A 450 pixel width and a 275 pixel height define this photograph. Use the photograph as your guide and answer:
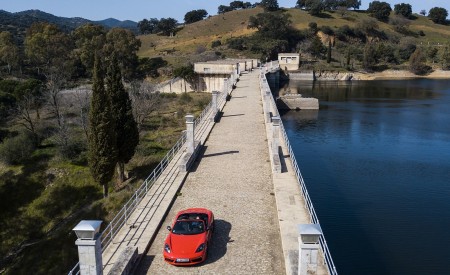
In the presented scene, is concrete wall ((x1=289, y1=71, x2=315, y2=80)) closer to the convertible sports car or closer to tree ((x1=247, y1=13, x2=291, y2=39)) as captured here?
tree ((x1=247, y1=13, x2=291, y2=39))

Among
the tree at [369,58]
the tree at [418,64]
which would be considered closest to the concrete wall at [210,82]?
the tree at [369,58]

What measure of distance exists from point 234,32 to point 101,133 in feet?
344

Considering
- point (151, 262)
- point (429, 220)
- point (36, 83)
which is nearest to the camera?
point (151, 262)

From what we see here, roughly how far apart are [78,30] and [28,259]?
233 ft

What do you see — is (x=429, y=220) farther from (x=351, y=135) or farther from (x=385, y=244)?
(x=351, y=135)

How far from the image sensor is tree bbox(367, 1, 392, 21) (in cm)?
14171

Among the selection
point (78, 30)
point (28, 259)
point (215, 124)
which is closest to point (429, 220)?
point (215, 124)

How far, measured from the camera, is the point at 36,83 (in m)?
51.3

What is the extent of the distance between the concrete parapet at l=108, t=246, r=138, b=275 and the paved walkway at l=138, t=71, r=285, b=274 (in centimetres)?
42

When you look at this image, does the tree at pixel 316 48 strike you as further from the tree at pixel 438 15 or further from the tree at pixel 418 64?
the tree at pixel 438 15

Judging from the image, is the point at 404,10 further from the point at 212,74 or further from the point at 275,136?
the point at 275,136

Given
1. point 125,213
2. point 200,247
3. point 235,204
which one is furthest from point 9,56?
point 200,247

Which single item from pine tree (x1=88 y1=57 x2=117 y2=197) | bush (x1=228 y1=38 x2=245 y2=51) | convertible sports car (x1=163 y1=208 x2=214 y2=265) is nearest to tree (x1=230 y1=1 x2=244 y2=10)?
bush (x1=228 y1=38 x2=245 y2=51)

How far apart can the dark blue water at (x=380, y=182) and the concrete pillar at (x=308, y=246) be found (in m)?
10.3
